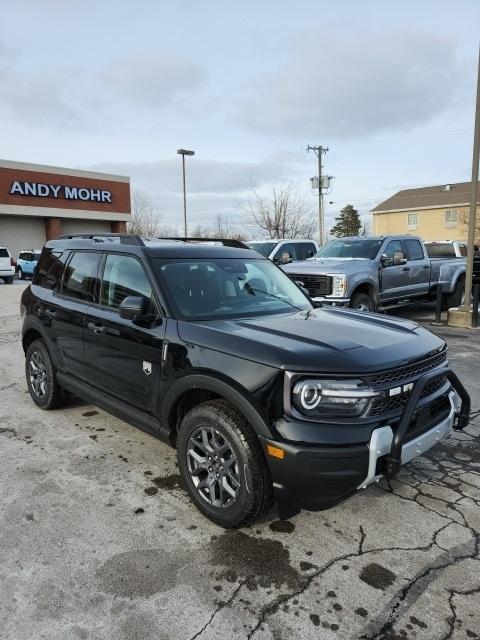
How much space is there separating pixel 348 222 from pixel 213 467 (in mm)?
77147

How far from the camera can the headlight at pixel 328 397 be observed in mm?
2641

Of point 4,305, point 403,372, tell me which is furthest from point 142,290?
point 4,305

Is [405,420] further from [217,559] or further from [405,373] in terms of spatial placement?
[217,559]

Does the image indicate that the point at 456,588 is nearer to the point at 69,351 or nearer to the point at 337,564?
the point at 337,564

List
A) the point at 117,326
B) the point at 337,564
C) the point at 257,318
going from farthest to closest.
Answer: the point at 117,326 → the point at 257,318 → the point at 337,564

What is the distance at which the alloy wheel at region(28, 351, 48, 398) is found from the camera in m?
5.09

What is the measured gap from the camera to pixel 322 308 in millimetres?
4176

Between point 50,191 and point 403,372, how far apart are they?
114 ft

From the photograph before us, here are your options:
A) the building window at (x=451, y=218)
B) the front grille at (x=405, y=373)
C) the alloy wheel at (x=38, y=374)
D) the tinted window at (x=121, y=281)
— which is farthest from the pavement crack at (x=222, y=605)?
the building window at (x=451, y=218)

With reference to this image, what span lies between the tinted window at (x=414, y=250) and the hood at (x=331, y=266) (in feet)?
5.43

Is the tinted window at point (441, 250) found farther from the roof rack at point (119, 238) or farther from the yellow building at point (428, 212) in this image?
the yellow building at point (428, 212)

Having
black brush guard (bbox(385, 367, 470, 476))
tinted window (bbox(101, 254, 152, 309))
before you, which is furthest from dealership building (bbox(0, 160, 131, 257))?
black brush guard (bbox(385, 367, 470, 476))

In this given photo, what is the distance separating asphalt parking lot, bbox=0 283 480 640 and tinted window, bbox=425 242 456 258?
11.6m

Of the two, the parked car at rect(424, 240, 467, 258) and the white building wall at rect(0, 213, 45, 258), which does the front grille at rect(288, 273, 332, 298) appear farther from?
the white building wall at rect(0, 213, 45, 258)
